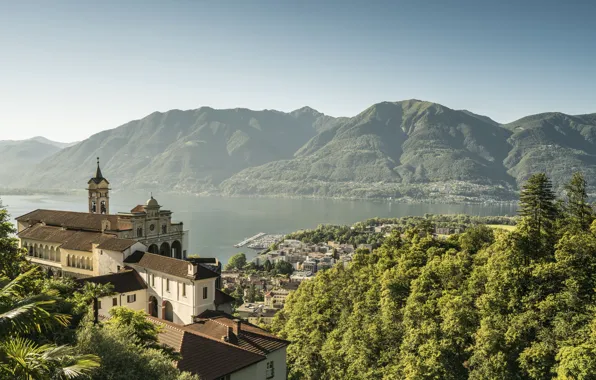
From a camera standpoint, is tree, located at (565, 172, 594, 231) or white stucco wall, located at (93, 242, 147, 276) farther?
white stucco wall, located at (93, 242, 147, 276)

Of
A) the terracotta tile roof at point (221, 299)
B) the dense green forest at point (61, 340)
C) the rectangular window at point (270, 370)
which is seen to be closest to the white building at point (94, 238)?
the terracotta tile roof at point (221, 299)

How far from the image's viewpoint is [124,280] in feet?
94.2

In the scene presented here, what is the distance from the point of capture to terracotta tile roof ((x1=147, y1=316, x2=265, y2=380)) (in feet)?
50.1

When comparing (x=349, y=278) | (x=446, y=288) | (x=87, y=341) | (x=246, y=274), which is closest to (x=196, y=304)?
(x=349, y=278)

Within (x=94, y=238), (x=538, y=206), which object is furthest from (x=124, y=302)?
(x=538, y=206)

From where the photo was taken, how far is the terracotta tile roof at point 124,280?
2750 centimetres

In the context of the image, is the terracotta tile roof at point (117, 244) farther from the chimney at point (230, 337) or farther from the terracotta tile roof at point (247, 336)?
the chimney at point (230, 337)

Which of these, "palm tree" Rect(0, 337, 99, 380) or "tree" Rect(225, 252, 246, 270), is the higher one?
"palm tree" Rect(0, 337, 99, 380)

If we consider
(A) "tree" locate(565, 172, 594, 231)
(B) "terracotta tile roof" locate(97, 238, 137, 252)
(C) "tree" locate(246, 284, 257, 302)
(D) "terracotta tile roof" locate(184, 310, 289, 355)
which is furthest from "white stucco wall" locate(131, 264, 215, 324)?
(C) "tree" locate(246, 284, 257, 302)

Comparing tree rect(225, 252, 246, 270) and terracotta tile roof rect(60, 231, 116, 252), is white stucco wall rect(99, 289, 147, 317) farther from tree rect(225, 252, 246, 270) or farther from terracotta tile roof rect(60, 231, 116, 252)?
tree rect(225, 252, 246, 270)

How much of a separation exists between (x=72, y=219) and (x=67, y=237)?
2.84m

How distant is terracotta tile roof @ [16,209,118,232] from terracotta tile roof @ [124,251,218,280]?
6.52 metres

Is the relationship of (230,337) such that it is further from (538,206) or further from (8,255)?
(538,206)

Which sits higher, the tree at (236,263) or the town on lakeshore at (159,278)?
the town on lakeshore at (159,278)
